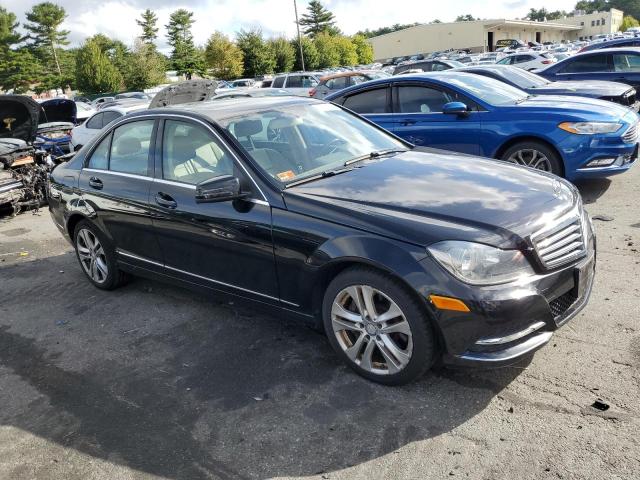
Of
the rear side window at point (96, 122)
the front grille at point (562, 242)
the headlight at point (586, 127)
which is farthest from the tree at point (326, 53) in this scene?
the front grille at point (562, 242)

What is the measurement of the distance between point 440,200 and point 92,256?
363cm

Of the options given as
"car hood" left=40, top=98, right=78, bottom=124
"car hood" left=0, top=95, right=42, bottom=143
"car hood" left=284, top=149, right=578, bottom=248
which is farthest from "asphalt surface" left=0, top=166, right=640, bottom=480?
"car hood" left=40, top=98, right=78, bottom=124

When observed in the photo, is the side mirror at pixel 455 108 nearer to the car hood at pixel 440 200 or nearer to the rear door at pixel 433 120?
the rear door at pixel 433 120

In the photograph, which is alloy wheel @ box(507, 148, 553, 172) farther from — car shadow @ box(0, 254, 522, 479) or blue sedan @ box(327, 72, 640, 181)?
car shadow @ box(0, 254, 522, 479)

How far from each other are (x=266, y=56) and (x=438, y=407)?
53.8 m

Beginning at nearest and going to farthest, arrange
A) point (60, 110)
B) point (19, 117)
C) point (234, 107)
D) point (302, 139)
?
1. point (302, 139)
2. point (234, 107)
3. point (19, 117)
4. point (60, 110)

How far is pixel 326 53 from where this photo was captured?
60.6 metres

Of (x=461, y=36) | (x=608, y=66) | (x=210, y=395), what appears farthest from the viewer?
(x=461, y=36)

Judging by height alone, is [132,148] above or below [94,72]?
below

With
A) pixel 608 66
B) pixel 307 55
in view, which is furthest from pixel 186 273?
pixel 307 55

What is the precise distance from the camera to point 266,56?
53.3 m

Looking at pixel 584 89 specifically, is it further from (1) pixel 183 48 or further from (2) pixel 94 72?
(1) pixel 183 48

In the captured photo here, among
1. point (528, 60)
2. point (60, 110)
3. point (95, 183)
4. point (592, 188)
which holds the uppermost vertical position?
point (528, 60)

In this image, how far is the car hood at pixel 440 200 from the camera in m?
3.03
